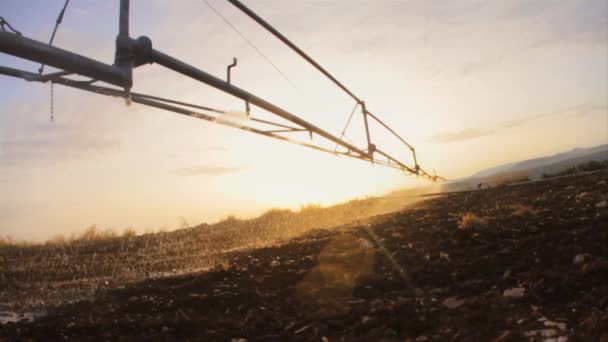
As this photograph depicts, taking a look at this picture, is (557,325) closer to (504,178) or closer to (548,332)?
(548,332)

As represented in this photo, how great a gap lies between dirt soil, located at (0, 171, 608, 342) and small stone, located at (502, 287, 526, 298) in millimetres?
10

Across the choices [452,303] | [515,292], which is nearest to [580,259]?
[515,292]

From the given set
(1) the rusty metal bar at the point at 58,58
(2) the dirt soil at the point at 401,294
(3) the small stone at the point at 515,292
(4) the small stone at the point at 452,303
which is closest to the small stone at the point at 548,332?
(2) the dirt soil at the point at 401,294

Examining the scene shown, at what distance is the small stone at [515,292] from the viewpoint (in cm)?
410

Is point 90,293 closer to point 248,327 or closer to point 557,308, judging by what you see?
point 248,327

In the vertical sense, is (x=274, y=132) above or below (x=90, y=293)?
above

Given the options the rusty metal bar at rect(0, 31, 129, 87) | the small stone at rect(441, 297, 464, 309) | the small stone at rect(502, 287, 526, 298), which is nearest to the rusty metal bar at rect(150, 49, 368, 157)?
the rusty metal bar at rect(0, 31, 129, 87)

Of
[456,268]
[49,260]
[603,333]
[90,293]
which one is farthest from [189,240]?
[603,333]

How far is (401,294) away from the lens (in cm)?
498

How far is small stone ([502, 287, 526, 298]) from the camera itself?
161 inches

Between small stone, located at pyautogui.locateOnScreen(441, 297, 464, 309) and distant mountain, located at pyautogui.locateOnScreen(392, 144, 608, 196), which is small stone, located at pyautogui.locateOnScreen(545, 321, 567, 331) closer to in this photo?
small stone, located at pyautogui.locateOnScreen(441, 297, 464, 309)

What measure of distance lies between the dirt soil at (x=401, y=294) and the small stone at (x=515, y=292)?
1 cm

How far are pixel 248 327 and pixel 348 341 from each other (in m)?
1.35

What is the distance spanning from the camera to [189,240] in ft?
52.5
